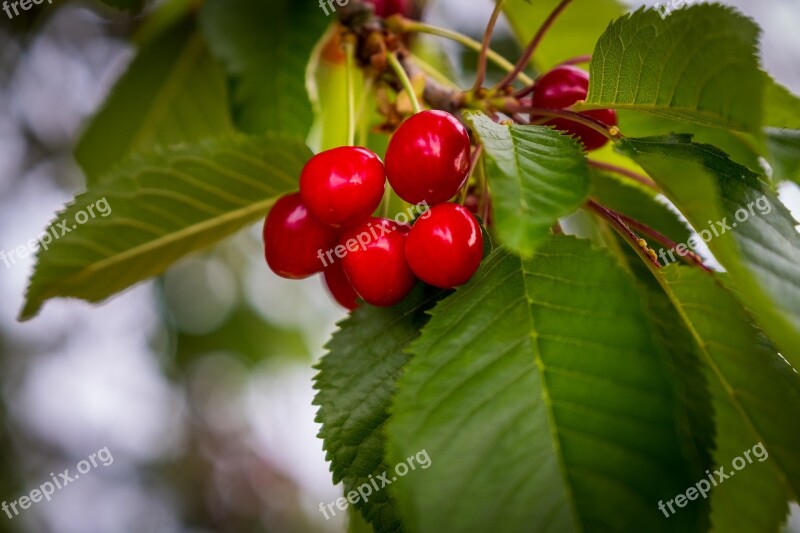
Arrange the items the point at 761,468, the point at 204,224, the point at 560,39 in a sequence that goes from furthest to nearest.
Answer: the point at 560,39
the point at 204,224
the point at 761,468

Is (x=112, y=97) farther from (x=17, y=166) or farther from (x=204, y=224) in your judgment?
(x=17, y=166)

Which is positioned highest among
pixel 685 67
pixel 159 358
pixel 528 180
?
pixel 685 67

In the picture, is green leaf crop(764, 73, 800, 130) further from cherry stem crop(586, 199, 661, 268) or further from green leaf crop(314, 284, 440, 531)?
green leaf crop(314, 284, 440, 531)

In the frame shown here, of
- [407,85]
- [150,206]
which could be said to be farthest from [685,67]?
[150,206]

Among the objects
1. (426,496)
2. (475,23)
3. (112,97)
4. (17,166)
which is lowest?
(17,166)

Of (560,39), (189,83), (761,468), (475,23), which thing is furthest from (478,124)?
(475,23)

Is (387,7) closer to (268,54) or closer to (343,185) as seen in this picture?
(268,54)
